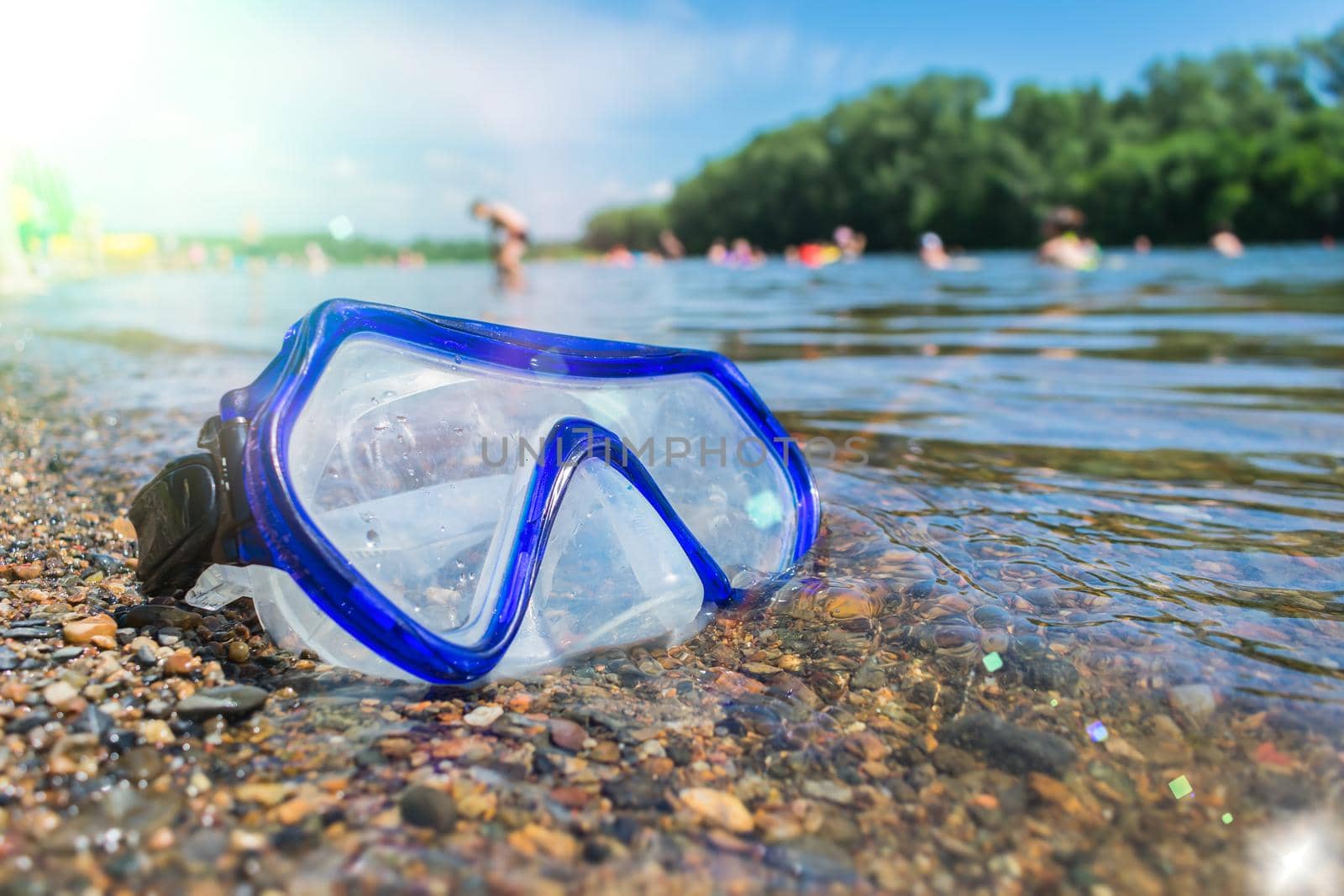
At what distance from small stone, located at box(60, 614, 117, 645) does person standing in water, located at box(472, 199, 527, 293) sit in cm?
1631

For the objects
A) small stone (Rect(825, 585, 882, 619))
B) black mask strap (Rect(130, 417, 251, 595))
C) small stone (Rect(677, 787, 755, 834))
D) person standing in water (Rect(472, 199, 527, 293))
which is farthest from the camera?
person standing in water (Rect(472, 199, 527, 293))

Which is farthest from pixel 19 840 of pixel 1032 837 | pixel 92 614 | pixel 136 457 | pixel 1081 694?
pixel 136 457

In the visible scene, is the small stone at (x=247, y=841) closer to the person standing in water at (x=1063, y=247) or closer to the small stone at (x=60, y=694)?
the small stone at (x=60, y=694)

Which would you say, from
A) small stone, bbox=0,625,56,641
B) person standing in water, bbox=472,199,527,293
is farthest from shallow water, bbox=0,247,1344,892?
person standing in water, bbox=472,199,527,293

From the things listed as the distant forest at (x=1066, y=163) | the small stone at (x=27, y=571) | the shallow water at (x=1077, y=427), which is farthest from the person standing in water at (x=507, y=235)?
the distant forest at (x=1066, y=163)

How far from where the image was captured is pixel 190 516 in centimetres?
165

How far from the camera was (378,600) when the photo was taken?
1.55 metres

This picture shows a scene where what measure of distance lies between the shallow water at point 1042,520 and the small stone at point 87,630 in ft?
1.57

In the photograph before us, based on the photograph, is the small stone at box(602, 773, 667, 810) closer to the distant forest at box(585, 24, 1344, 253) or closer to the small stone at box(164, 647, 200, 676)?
the small stone at box(164, 647, 200, 676)

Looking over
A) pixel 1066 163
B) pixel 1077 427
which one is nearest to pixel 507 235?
pixel 1077 427

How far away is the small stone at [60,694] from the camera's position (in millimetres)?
1509

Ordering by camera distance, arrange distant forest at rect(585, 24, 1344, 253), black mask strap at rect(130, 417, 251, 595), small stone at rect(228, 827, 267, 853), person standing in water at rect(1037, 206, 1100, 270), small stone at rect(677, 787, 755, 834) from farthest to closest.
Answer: distant forest at rect(585, 24, 1344, 253)
person standing in water at rect(1037, 206, 1100, 270)
black mask strap at rect(130, 417, 251, 595)
small stone at rect(677, 787, 755, 834)
small stone at rect(228, 827, 267, 853)

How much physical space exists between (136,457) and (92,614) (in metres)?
1.91

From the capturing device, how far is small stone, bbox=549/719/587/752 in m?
1.55
